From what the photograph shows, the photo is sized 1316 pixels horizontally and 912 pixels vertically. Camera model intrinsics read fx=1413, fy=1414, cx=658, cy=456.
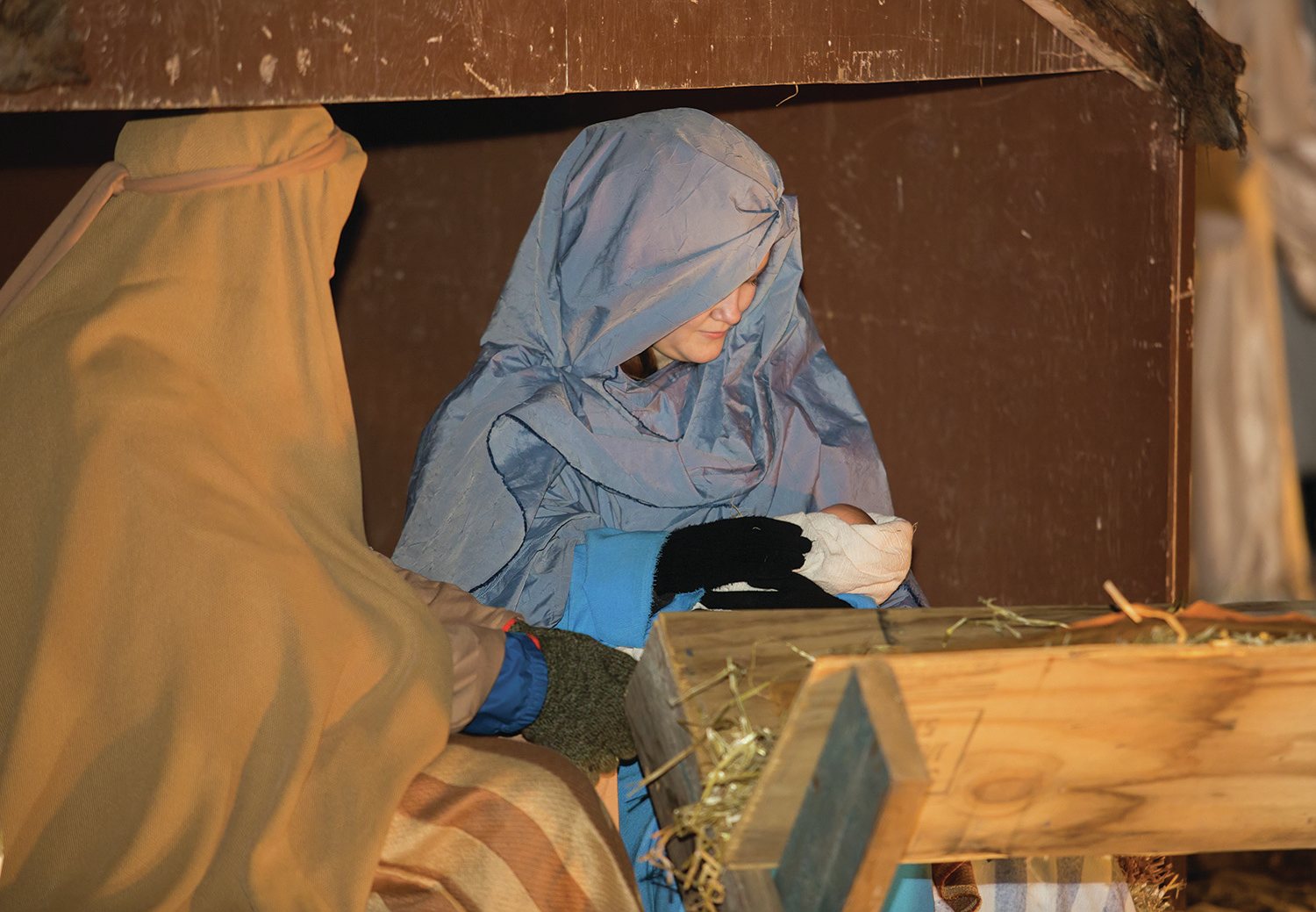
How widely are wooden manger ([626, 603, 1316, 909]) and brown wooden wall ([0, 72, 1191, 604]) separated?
1.33 metres

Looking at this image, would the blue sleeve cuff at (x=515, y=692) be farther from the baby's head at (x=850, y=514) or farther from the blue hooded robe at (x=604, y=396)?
the baby's head at (x=850, y=514)

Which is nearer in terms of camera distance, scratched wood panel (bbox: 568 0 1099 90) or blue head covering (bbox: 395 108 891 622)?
scratched wood panel (bbox: 568 0 1099 90)

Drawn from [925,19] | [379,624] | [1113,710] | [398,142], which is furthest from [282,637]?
[398,142]

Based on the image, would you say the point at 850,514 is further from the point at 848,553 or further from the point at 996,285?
the point at 996,285

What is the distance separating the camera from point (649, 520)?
8.52ft

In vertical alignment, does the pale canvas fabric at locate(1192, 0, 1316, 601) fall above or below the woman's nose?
below

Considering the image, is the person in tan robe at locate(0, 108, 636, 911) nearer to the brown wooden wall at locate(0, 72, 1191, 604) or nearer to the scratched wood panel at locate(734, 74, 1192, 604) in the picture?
the brown wooden wall at locate(0, 72, 1191, 604)

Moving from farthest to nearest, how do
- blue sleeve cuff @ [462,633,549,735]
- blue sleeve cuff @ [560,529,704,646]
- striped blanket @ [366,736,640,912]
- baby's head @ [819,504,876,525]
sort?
baby's head @ [819,504,876,525]
blue sleeve cuff @ [560,529,704,646]
blue sleeve cuff @ [462,633,549,735]
striped blanket @ [366,736,640,912]

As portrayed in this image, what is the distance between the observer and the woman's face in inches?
101

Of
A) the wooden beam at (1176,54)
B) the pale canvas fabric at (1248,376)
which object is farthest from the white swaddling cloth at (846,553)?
the pale canvas fabric at (1248,376)

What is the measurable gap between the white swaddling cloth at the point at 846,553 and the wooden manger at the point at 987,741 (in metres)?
0.68

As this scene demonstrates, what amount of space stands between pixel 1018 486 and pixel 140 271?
1.96 metres

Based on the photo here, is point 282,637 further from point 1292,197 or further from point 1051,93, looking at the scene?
point 1292,197

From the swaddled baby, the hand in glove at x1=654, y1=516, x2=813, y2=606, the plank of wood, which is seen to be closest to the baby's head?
the swaddled baby
